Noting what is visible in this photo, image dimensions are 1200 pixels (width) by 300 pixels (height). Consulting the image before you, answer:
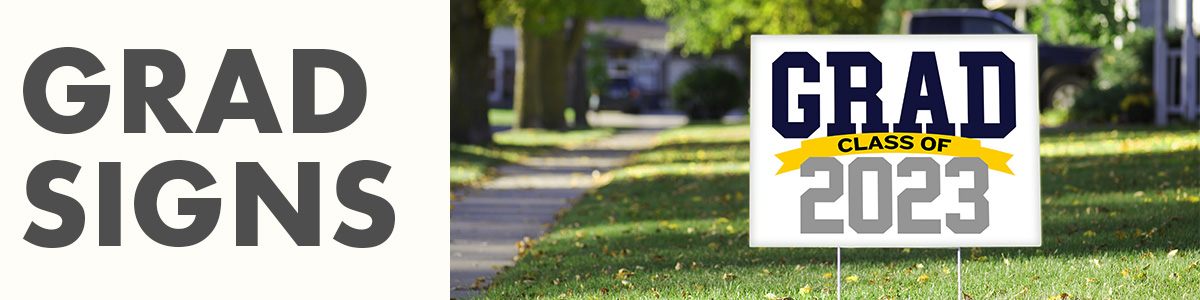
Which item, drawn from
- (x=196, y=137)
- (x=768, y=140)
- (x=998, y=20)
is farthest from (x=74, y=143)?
(x=998, y=20)

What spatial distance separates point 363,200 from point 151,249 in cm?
103

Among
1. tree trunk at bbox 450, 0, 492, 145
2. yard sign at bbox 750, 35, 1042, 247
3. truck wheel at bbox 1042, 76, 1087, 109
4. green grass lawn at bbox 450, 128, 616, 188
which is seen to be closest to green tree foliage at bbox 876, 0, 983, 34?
green grass lawn at bbox 450, 128, 616, 188

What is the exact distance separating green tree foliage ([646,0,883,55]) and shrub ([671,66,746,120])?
98 centimetres

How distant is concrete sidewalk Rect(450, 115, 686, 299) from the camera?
8.12 metres

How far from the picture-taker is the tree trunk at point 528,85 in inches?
1105

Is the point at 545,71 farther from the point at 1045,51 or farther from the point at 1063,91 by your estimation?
the point at 1063,91

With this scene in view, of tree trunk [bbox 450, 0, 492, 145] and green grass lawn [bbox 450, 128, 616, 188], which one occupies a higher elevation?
tree trunk [bbox 450, 0, 492, 145]

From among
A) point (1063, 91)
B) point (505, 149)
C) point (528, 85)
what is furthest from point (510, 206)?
point (528, 85)

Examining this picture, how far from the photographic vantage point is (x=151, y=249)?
625cm

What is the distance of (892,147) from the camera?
17.5 ft

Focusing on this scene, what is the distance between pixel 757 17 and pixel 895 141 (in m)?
25.3

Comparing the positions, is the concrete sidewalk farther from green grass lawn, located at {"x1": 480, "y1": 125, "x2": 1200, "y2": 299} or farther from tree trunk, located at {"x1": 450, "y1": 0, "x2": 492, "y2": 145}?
tree trunk, located at {"x1": 450, "y1": 0, "x2": 492, "y2": 145}

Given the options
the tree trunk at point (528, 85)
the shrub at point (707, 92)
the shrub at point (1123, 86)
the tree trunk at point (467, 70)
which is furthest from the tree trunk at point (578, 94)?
the shrub at point (1123, 86)

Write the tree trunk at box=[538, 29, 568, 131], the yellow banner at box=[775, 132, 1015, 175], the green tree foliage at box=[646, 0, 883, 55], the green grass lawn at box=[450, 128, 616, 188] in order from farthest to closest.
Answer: the green tree foliage at box=[646, 0, 883, 55]
the tree trunk at box=[538, 29, 568, 131]
the green grass lawn at box=[450, 128, 616, 188]
the yellow banner at box=[775, 132, 1015, 175]
